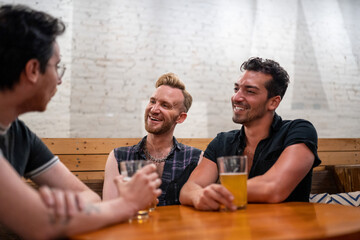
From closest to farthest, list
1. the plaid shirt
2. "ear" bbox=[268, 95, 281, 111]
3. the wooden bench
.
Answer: "ear" bbox=[268, 95, 281, 111] → the plaid shirt → the wooden bench

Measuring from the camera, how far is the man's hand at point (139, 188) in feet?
3.68

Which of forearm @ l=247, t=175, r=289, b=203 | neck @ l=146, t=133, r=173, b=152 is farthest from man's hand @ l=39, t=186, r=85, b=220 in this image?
neck @ l=146, t=133, r=173, b=152

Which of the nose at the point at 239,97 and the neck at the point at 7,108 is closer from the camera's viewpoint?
the neck at the point at 7,108

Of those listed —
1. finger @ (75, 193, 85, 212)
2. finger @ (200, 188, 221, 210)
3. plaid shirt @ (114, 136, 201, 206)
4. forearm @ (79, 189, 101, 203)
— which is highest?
finger @ (75, 193, 85, 212)

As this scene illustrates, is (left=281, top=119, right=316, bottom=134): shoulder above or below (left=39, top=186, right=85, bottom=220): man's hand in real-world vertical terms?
above

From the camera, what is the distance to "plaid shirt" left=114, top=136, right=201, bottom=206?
2348 millimetres

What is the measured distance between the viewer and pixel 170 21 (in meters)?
4.81

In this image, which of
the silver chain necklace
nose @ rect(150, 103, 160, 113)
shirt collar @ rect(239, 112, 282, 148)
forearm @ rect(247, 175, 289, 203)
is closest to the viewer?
forearm @ rect(247, 175, 289, 203)

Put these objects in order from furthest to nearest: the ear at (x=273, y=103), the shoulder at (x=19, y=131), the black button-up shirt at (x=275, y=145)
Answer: the ear at (x=273, y=103) < the black button-up shirt at (x=275, y=145) < the shoulder at (x=19, y=131)

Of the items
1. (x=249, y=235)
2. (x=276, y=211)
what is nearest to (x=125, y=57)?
(x=276, y=211)

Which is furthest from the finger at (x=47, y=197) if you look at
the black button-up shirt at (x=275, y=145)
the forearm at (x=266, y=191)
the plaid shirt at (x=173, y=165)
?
the plaid shirt at (x=173, y=165)

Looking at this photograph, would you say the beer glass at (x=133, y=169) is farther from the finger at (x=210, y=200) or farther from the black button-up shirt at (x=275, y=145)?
the black button-up shirt at (x=275, y=145)

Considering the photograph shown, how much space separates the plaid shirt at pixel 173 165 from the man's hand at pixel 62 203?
4.75 feet

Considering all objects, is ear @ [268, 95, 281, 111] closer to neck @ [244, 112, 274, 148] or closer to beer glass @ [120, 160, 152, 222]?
neck @ [244, 112, 274, 148]
